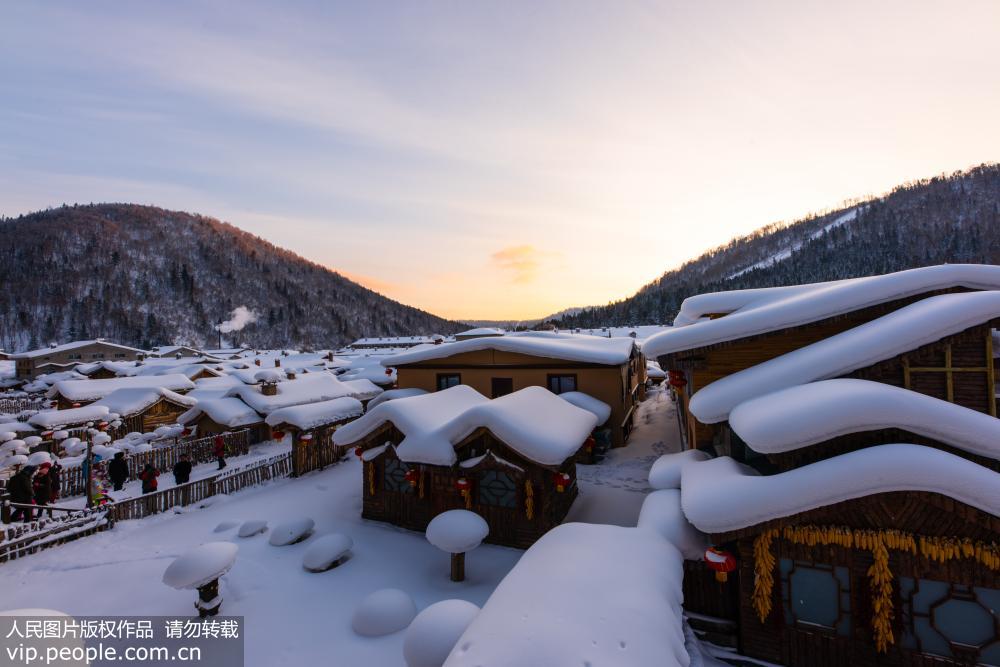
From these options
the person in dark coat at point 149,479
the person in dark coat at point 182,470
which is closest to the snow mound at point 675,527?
the person in dark coat at point 149,479

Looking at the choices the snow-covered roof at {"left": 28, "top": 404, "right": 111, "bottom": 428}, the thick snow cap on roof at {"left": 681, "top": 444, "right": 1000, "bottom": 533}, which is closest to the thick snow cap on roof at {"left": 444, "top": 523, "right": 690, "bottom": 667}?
the thick snow cap on roof at {"left": 681, "top": 444, "right": 1000, "bottom": 533}

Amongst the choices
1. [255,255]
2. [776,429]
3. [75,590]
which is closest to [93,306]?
[255,255]

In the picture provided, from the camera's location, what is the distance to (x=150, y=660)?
8406 mm

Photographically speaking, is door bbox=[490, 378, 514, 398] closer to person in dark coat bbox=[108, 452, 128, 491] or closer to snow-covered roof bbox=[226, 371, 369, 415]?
snow-covered roof bbox=[226, 371, 369, 415]

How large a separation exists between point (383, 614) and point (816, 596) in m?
8.11

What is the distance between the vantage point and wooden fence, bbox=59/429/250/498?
18469mm

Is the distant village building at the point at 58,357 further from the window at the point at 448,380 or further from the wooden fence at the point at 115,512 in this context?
the window at the point at 448,380

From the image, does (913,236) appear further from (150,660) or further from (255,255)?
(255,255)

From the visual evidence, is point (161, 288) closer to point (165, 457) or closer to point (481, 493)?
point (165, 457)

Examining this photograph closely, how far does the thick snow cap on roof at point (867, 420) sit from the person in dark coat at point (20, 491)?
21418 millimetres

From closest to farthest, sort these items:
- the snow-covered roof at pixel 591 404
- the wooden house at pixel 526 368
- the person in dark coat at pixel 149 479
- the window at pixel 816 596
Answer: the window at pixel 816 596 < the person in dark coat at pixel 149 479 < the snow-covered roof at pixel 591 404 < the wooden house at pixel 526 368

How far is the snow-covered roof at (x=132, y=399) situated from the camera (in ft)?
87.2

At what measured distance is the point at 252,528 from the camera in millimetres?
13719

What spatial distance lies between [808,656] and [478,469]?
8219 mm
